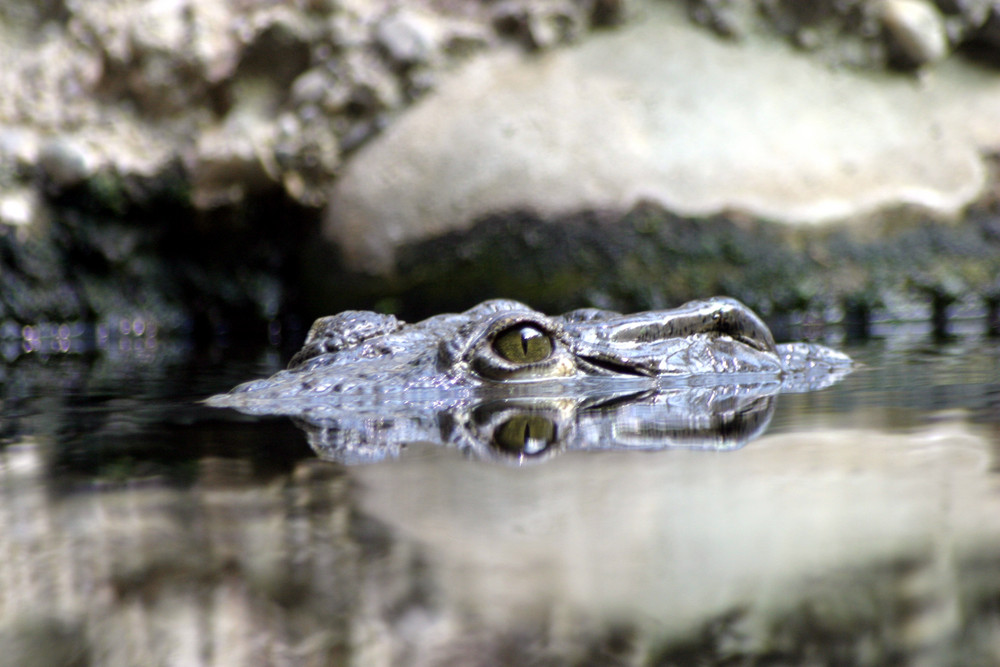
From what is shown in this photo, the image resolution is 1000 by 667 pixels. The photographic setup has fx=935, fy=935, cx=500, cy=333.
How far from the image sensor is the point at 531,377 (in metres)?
2.79

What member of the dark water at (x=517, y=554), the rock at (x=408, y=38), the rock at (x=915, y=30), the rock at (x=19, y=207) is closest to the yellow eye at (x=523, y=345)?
the dark water at (x=517, y=554)

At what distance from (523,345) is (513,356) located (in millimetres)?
46

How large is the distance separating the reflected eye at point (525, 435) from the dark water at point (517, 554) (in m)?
0.10

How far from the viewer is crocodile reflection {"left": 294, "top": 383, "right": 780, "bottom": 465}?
1.84 metres

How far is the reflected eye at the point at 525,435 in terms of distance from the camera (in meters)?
1.83

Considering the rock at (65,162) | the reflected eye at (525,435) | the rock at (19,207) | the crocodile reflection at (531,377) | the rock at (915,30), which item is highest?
the rock at (915,30)

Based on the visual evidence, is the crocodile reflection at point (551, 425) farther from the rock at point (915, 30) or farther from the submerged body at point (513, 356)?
the rock at point (915, 30)

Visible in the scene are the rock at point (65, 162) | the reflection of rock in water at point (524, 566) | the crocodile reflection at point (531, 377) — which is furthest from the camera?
the rock at point (65, 162)

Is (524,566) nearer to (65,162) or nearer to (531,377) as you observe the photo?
(531,377)

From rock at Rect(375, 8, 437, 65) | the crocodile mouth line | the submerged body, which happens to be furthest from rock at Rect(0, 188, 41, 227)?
the crocodile mouth line

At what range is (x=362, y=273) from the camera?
6559mm

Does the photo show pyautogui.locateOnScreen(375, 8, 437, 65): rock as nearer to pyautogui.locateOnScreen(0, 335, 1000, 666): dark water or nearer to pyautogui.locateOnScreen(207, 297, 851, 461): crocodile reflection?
pyautogui.locateOnScreen(207, 297, 851, 461): crocodile reflection

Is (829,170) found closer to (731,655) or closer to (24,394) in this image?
(24,394)

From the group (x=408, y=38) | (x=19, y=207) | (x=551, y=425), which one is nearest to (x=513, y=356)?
(x=551, y=425)
